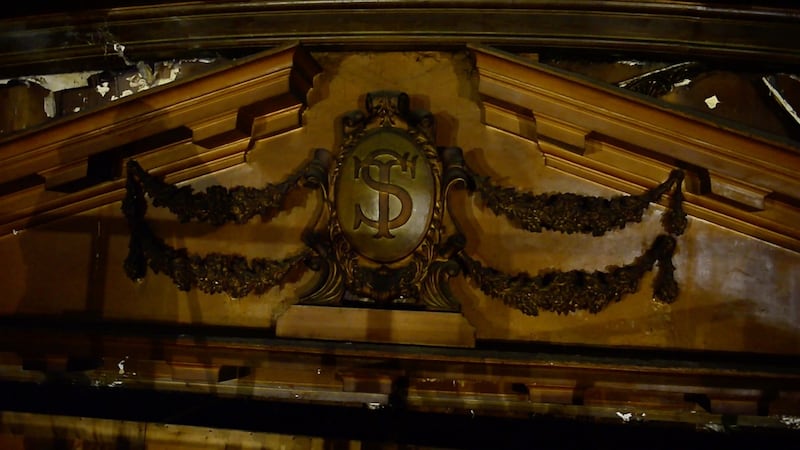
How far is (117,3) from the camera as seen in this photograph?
243cm

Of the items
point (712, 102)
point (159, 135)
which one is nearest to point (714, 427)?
point (712, 102)

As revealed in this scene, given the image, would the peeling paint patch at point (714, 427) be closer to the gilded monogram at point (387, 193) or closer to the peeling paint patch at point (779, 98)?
the peeling paint patch at point (779, 98)

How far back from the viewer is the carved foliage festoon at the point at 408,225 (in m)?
2.03

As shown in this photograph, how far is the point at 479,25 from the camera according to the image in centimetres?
219

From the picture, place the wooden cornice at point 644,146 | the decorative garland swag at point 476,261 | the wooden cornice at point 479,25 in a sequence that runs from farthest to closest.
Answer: the wooden cornice at point 479,25, the decorative garland swag at point 476,261, the wooden cornice at point 644,146

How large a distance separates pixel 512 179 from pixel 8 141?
187 cm

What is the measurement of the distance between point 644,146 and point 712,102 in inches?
18.0

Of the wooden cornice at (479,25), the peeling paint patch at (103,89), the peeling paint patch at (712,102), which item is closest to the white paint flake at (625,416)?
the peeling paint patch at (712,102)

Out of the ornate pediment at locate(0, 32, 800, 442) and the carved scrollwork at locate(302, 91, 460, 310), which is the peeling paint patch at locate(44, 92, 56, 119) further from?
the carved scrollwork at locate(302, 91, 460, 310)

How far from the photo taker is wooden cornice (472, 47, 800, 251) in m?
1.88

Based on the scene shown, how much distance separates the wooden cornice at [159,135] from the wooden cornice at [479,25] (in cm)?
22

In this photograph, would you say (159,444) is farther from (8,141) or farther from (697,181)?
(697,181)

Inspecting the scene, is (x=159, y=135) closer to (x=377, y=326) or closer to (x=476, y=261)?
(x=377, y=326)

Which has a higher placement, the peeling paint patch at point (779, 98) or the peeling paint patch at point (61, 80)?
the peeling paint patch at point (61, 80)
